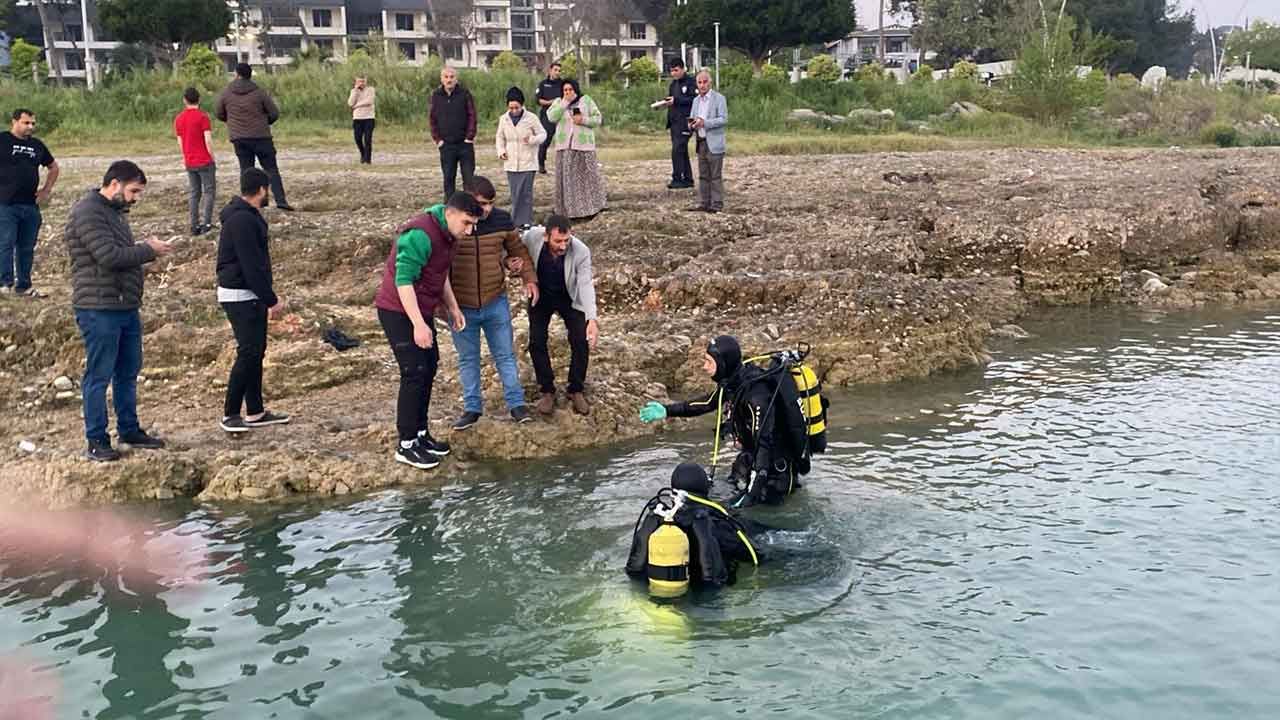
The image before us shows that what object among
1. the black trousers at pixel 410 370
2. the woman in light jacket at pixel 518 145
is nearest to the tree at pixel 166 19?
the woman in light jacket at pixel 518 145

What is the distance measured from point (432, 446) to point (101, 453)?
238 centimetres

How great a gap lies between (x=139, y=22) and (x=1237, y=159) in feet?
122

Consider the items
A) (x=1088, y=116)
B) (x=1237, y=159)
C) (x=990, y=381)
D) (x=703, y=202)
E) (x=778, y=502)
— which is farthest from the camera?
(x=1088, y=116)

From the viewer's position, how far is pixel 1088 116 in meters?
31.8

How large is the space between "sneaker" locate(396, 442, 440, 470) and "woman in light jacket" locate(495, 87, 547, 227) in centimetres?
554

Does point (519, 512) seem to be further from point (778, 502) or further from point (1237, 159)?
point (1237, 159)

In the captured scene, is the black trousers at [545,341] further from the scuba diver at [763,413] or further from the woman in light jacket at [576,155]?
the woman in light jacket at [576,155]

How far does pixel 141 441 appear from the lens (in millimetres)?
8453

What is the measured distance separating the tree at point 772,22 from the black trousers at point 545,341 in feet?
122

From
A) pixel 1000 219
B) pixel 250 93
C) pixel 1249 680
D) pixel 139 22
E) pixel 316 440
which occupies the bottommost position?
pixel 1249 680

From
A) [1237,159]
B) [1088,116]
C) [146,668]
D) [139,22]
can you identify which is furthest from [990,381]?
[139,22]

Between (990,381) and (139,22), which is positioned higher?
(139,22)

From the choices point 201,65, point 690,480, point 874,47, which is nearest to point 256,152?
point 690,480

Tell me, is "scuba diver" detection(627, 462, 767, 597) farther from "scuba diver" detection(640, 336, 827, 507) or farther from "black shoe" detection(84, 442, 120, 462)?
"black shoe" detection(84, 442, 120, 462)
